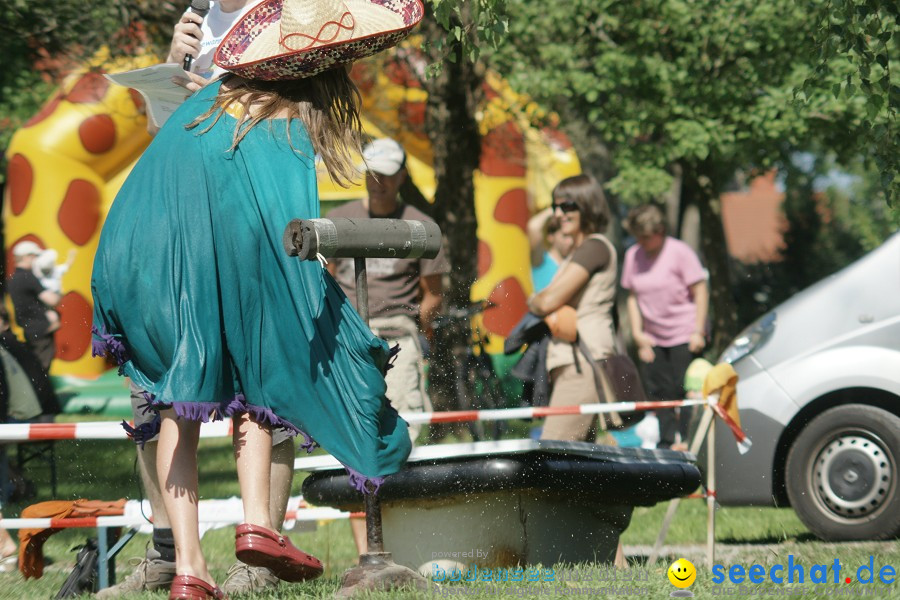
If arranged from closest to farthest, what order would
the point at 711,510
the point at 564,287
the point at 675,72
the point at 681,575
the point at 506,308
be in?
the point at 681,575, the point at 711,510, the point at 564,287, the point at 675,72, the point at 506,308

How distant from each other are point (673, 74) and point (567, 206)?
5.56 m

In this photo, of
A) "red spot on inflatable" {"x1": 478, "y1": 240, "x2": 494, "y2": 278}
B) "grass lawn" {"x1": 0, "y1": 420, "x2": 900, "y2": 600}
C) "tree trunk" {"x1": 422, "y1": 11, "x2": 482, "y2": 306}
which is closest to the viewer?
"grass lawn" {"x1": 0, "y1": 420, "x2": 900, "y2": 600}

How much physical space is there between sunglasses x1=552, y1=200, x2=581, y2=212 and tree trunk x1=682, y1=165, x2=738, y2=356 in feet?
29.9

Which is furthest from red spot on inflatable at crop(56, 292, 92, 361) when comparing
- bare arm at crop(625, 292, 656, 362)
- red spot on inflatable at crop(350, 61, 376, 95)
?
bare arm at crop(625, 292, 656, 362)

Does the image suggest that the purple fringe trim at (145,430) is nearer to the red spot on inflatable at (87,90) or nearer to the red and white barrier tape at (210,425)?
the red and white barrier tape at (210,425)

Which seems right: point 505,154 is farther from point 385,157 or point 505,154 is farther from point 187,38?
point 187,38

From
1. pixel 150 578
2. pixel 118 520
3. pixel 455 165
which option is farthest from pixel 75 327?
pixel 150 578

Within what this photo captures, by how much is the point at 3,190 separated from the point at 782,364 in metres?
13.3

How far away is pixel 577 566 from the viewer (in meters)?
4.68

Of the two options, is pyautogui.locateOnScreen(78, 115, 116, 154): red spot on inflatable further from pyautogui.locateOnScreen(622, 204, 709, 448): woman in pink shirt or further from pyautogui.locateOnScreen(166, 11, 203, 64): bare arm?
pyautogui.locateOnScreen(166, 11, 203, 64): bare arm

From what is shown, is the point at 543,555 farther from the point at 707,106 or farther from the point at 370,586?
the point at 707,106

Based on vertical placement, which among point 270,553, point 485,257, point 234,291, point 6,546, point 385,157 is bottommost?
point 6,546

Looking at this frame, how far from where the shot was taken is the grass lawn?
12.8ft

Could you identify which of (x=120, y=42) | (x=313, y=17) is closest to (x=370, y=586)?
(x=313, y=17)
